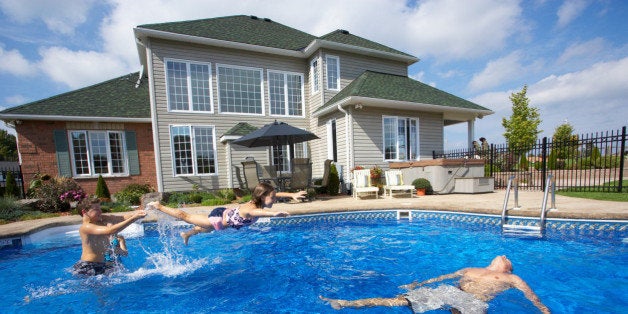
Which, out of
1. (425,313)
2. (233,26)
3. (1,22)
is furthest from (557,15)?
(1,22)

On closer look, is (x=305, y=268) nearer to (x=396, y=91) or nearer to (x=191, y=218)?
(x=191, y=218)

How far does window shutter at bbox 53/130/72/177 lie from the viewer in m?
10.2

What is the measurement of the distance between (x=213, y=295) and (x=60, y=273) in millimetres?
3031

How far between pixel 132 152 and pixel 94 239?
912 cm

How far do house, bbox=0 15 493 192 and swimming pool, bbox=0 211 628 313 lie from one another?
4589mm

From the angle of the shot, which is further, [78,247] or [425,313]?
[78,247]

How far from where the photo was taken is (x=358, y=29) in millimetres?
15000

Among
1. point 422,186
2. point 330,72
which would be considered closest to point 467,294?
point 422,186

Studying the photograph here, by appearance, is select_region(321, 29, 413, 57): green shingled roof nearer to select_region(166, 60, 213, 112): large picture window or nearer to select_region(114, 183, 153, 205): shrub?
select_region(166, 60, 213, 112): large picture window

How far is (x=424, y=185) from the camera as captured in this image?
30.9 feet

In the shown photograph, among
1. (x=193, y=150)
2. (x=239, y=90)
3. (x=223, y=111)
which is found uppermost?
(x=239, y=90)

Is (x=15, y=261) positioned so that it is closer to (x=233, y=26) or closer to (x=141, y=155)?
(x=141, y=155)

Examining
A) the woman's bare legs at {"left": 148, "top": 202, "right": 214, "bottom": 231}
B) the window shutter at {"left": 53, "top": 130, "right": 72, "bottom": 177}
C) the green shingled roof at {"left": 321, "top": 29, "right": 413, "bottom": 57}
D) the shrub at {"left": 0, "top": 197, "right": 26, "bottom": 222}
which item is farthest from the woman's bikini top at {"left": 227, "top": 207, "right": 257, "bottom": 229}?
the window shutter at {"left": 53, "top": 130, "right": 72, "bottom": 177}

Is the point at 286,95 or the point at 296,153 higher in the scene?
the point at 286,95
